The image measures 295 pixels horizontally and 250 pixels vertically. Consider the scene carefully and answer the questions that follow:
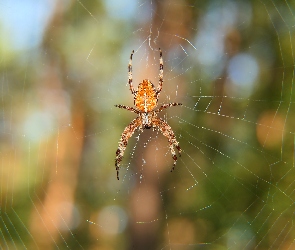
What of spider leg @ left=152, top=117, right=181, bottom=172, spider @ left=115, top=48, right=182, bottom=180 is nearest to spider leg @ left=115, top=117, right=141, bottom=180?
spider @ left=115, top=48, right=182, bottom=180

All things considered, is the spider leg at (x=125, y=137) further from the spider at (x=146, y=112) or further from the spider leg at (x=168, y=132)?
the spider leg at (x=168, y=132)

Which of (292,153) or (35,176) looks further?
(35,176)

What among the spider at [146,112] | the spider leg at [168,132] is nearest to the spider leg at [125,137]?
the spider at [146,112]

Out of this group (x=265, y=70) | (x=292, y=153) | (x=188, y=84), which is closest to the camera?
(x=188, y=84)

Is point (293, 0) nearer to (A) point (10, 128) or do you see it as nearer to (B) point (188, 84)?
(B) point (188, 84)

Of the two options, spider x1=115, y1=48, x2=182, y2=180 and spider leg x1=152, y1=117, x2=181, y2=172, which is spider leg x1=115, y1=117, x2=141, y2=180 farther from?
spider leg x1=152, y1=117, x2=181, y2=172

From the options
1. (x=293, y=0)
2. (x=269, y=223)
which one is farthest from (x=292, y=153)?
(x=293, y=0)
